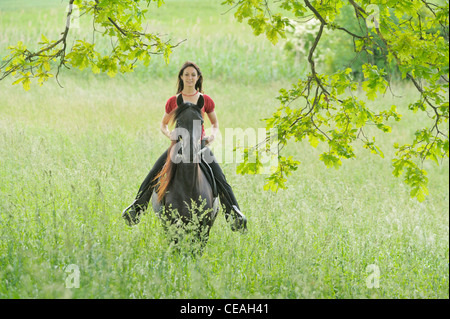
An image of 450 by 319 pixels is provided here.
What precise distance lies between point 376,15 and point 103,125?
29.8ft

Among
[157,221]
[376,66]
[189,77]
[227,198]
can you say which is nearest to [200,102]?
[189,77]

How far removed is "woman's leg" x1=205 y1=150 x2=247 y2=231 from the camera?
19.2ft

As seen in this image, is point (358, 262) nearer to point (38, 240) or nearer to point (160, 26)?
point (38, 240)

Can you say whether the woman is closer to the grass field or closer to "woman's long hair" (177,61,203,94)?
"woman's long hair" (177,61,203,94)

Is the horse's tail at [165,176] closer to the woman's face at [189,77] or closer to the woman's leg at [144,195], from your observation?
the woman's leg at [144,195]

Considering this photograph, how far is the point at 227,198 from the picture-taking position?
5.96m

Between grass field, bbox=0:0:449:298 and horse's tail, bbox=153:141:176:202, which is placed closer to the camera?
grass field, bbox=0:0:449:298

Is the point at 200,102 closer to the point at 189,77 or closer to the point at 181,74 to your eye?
the point at 189,77

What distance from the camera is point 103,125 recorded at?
13000 mm

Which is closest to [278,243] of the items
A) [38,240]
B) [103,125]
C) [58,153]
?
[38,240]

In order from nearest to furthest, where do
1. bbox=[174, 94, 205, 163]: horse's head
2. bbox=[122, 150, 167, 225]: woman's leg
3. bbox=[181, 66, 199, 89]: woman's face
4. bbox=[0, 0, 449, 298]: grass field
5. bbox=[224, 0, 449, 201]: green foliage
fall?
bbox=[224, 0, 449, 201]: green foliage
bbox=[0, 0, 449, 298]: grass field
bbox=[174, 94, 205, 163]: horse's head
bbox=[181, 66, 199, 89]: woman's face
bbox=[122, 150, 167, 225]: woman's leg

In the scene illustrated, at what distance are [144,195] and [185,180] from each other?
84 centimetres

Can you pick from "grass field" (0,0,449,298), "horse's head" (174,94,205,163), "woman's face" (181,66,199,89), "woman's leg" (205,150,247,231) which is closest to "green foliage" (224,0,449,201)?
"horse's head" (174,94,205,163)

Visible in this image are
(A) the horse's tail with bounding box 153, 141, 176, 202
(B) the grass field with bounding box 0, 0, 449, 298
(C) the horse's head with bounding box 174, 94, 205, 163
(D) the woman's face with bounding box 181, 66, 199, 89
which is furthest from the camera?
(D) the woman's face with bounding box 181, 66, 199, 89
